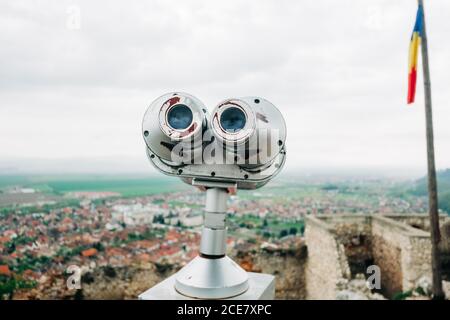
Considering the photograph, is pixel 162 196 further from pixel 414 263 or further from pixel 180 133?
pixel 180 133

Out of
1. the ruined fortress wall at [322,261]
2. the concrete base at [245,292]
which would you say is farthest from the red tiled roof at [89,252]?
the concrete base at [245,292]

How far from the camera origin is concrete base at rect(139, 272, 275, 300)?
45.9 inches

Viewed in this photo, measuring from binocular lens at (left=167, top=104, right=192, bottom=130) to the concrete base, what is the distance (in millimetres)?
520

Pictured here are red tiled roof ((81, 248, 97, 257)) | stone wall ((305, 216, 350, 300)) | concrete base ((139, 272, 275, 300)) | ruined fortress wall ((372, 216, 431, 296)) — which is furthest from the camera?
stone wall ((305, 216, 350, 300))

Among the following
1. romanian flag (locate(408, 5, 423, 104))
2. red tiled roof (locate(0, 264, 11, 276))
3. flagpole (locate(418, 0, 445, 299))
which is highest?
romanian flag (locate(408, 5, 423, 104))

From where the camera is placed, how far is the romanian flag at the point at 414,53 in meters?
5.43

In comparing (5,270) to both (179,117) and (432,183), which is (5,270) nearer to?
(179,117)

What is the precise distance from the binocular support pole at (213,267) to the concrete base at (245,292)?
0.07 ft

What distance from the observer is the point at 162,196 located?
39.3 ft

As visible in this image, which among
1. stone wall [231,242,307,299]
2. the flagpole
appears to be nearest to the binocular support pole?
the flagpole

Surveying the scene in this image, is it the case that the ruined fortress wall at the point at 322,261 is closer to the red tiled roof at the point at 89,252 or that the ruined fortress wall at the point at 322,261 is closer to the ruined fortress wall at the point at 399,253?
the ruined fortress wall at the point at 399,253

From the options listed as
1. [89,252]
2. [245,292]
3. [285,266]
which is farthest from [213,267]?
[285,266]

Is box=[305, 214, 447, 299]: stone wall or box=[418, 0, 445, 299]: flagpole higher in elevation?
box=[418, 0, 445, 299]: flagpole

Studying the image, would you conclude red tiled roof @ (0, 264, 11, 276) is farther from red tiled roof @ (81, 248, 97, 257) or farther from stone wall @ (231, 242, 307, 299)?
stone wall @ (231, 242, 307, 299)
